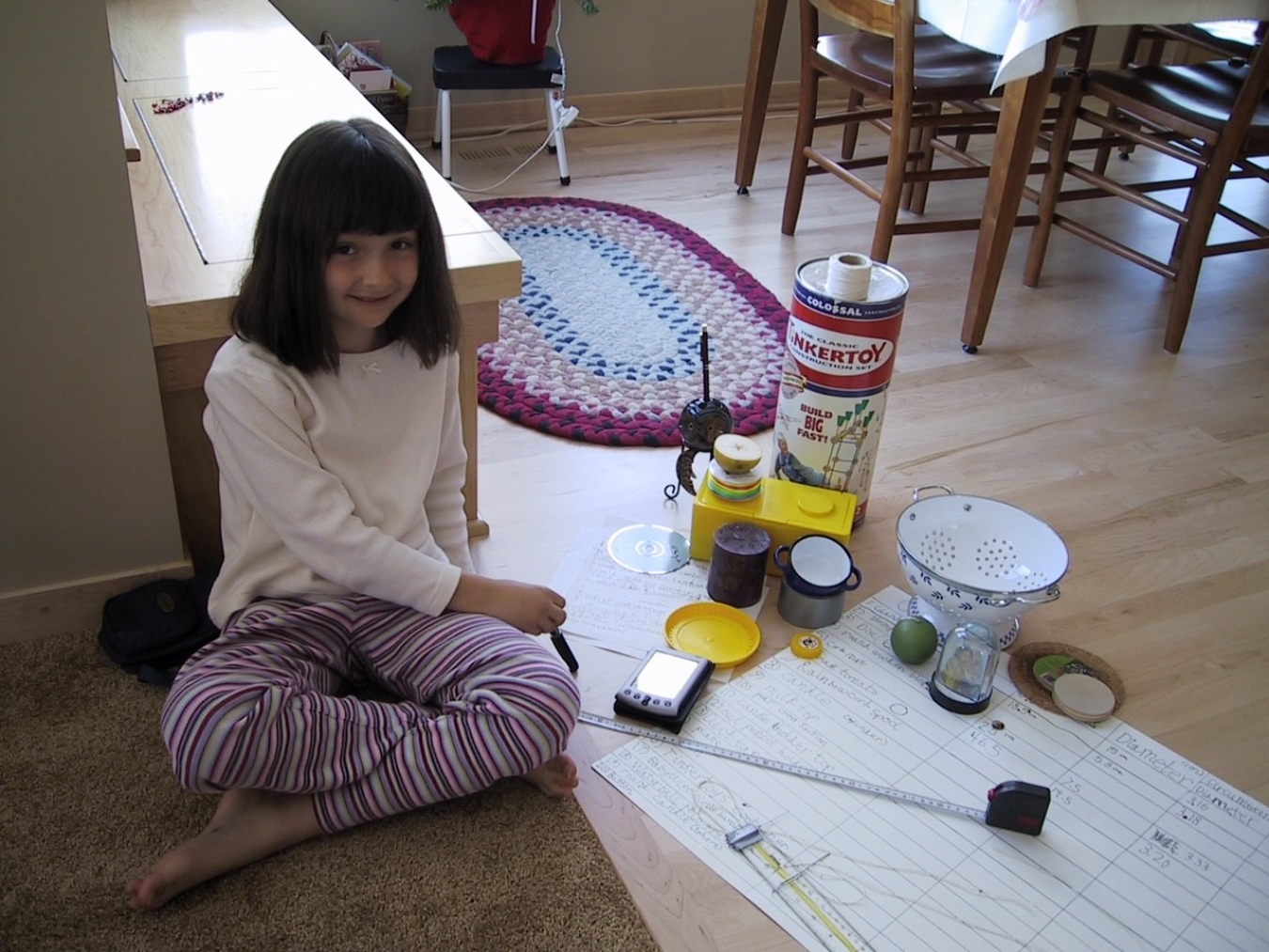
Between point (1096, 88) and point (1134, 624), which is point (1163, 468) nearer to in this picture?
point (1134, 624)

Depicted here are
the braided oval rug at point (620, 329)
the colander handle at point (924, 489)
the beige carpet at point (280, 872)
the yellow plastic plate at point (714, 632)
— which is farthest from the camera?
the braided oval rug at point (620, 329)

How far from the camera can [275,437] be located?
3.57ft

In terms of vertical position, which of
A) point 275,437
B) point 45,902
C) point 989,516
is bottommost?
point 45,902

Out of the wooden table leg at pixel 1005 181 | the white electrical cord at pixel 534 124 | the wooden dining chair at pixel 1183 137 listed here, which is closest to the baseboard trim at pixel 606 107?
the white electrical cord at pixel 534 124

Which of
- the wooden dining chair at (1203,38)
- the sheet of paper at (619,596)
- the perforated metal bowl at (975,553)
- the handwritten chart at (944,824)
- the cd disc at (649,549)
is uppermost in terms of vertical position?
the wooden dining chair at (1203,38)

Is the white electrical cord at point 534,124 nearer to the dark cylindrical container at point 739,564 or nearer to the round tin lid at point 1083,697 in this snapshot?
the dark cylindrical container at point 739,564

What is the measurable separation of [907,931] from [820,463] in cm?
63

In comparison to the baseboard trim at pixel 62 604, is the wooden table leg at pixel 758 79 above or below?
above

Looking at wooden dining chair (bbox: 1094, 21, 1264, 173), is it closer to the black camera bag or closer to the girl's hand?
the girl's hand

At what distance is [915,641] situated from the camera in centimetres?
132

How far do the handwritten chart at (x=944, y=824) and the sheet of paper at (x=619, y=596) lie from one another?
0.13 m

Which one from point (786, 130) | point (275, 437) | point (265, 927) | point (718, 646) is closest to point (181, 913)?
point (265, 927)

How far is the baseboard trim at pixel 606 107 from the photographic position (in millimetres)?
2879

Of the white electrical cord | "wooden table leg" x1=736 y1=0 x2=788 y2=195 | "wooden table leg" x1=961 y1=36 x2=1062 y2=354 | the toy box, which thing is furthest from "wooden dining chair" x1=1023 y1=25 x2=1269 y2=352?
the white electrical cord
